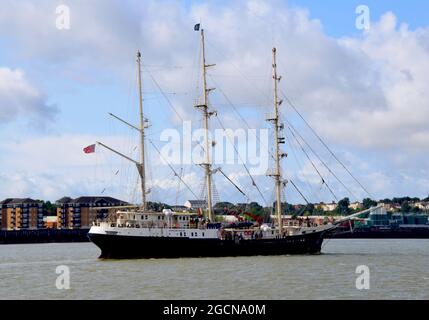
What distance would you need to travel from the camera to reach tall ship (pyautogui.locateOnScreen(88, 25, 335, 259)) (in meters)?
69.6

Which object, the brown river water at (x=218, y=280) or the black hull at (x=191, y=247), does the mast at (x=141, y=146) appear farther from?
the brown river water at (x=218, y=280)

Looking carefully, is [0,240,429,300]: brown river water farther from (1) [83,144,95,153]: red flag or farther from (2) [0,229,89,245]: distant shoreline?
(2) [0,229,89,245]: distant shoreline

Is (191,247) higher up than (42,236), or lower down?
lower down

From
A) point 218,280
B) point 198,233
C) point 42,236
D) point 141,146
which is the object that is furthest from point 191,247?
point 42,236

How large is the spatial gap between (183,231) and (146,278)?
20.4m

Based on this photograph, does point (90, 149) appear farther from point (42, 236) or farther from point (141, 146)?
point (42, 236)

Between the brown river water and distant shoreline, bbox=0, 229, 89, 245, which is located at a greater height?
distant shoreline, bbox=0, 229, 89, 245

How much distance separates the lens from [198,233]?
72.7 metres

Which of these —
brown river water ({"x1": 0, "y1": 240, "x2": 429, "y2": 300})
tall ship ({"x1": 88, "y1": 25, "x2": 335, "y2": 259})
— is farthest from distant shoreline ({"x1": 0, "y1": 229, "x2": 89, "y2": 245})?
brown river water ({"x1": 0, "y1": 240, "x2": 429, "y2": 300})

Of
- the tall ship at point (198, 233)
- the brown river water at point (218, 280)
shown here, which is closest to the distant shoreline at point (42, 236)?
the tall ship at point (198, 233)

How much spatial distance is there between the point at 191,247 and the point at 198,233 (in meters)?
1.58
